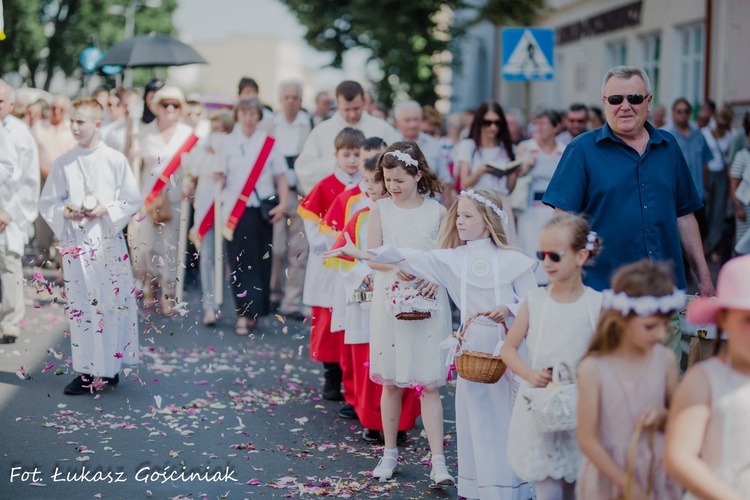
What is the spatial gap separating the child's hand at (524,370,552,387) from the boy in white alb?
4.59m

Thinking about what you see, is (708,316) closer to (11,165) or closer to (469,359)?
(469,359)

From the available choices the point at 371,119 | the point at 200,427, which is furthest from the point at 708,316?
the point at 371,119

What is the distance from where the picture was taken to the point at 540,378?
4445 mm

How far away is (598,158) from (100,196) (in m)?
4.23

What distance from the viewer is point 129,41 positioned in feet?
45.3

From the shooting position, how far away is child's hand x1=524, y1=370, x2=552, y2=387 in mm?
4445

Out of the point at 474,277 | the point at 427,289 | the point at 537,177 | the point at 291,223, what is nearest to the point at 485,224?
the point at 474,277

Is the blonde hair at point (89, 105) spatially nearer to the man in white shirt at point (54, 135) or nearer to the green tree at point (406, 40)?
the man in white shirt at point (54, 135)

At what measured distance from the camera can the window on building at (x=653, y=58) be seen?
67.6 ft

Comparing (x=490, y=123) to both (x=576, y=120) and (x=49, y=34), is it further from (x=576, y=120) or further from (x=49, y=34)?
(x=49, y=34)

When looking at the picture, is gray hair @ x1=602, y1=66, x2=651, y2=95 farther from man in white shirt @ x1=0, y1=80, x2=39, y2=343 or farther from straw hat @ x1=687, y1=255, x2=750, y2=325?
man in white shirt @ x1=0, y1=80, x2=39, y2=343

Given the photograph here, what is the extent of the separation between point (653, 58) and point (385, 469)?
53.4 feet

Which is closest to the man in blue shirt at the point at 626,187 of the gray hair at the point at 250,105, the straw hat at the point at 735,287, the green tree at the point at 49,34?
the straw hat at the point at 735,287

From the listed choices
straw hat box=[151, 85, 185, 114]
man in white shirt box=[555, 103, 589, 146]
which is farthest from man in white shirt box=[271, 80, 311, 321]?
man in white shirt box=[555, 103, 589, 146]
